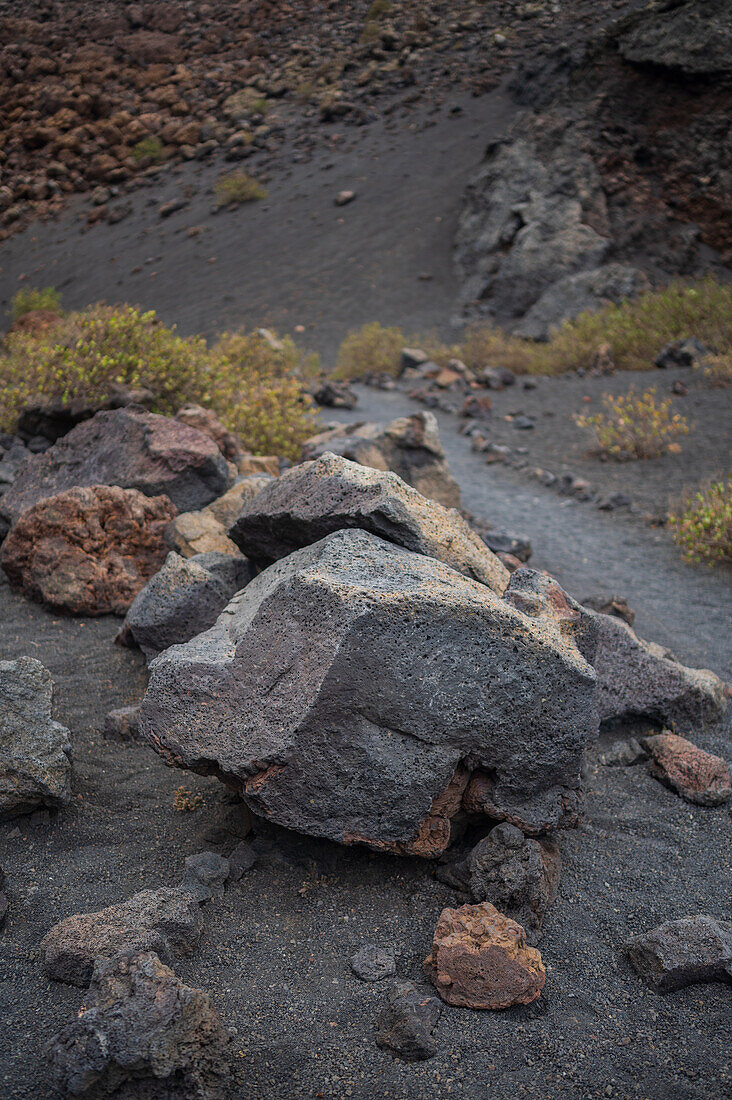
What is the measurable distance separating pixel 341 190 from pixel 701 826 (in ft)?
75.2

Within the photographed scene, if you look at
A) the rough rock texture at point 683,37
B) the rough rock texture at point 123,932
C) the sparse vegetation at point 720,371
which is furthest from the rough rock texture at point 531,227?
the rough rock texture at point 123,932

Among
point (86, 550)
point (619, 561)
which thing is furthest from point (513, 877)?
point (619, 561)

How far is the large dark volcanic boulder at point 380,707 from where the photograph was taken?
2219 millimetres

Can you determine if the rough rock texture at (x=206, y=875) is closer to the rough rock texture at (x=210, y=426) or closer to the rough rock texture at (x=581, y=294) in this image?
the rough rock texture at (x=210, y=426)

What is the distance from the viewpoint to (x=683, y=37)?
655 inches

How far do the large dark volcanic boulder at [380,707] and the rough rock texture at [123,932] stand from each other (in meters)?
0.37

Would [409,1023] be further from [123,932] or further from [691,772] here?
[691,772]

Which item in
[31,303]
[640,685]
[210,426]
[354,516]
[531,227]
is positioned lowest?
[531,227]

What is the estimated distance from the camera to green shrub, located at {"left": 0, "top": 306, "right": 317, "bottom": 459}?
6.09 m

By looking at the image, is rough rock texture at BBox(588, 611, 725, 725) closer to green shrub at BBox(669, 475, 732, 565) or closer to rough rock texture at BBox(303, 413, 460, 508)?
rough rock texture at BBox(303, 413, 460, 508)

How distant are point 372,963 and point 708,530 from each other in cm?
505

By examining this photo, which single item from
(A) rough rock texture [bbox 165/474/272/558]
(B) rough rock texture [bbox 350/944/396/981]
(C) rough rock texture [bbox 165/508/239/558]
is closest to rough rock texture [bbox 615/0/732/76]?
(A) rough rock texture [bbox 165/474/272/558]

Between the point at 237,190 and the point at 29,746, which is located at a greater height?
the point at 29,746

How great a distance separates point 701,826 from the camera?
2.91 meters
